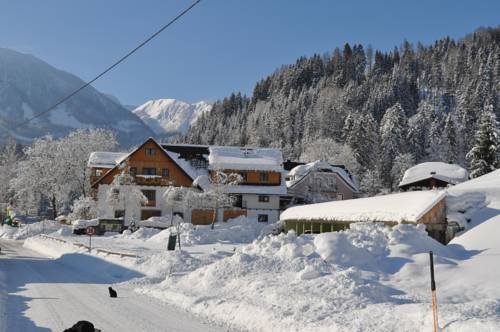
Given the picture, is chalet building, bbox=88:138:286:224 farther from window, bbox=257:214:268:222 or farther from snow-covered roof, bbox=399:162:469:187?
snow-covered roof, bbox=399:162:469:187

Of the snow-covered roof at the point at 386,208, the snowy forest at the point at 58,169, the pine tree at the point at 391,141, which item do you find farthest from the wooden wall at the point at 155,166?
the pine tree at the point at 391,141

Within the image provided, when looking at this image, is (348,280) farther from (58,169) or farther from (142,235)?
(58,169)

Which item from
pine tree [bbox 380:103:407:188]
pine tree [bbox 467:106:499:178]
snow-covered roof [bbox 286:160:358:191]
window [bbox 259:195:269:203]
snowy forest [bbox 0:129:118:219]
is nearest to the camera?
pine tree [bbox 467:106:499:178]

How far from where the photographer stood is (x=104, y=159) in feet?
212

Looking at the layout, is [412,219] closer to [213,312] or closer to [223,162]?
[213,312]

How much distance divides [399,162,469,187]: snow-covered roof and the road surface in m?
46.0

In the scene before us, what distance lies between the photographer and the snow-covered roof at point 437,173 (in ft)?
195

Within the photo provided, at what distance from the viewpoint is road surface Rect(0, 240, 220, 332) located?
11516 mm

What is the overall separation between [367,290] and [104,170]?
2200 inches

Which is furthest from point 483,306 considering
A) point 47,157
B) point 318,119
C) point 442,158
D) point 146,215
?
point 318,119

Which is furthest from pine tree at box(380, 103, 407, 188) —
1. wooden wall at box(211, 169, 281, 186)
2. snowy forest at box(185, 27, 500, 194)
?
wooden wall at box(211, 169, 281, 186)

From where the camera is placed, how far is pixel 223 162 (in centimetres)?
6156

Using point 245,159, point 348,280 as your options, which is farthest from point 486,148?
point 348,280

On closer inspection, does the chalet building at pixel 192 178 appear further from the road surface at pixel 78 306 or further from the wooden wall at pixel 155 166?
the road surface at pixel 78 306
